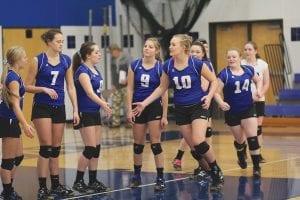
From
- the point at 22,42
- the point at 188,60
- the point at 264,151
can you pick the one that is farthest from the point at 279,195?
the point at 22,42

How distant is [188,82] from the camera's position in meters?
9.28

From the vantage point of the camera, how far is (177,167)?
11.4 metres

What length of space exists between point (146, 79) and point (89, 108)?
0.84 meters

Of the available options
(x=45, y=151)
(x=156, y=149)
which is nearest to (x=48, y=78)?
(x=45, y=151)

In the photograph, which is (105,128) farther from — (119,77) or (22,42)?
(22,42)

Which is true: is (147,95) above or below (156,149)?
Answer: above

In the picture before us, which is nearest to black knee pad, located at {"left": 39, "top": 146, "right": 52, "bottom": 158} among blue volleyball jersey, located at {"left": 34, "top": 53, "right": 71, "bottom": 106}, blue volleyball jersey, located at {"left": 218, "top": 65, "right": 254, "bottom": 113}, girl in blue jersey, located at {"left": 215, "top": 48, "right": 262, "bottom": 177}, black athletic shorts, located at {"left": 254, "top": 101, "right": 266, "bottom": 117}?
blue volleyball jersey, located at {"left": 34, "top": 53, "right": 71, "bottom": 106}

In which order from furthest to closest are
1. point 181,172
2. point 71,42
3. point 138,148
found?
point 71,42 → point 181,172 → point 138,148

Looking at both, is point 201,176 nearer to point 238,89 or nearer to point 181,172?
point 181,172

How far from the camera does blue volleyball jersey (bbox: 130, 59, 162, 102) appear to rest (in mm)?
9625

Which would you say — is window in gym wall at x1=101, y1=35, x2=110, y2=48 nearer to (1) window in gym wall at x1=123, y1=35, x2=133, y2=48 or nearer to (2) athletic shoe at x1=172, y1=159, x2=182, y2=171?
(1) window in gym wall at x1=123, y1=35, x2=133, y2=48

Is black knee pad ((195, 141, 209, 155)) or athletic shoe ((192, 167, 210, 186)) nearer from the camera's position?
black knee pad ((195, 141, 209, 155))

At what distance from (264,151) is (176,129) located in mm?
4559

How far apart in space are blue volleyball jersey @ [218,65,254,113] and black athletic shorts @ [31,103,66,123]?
8.29ft
